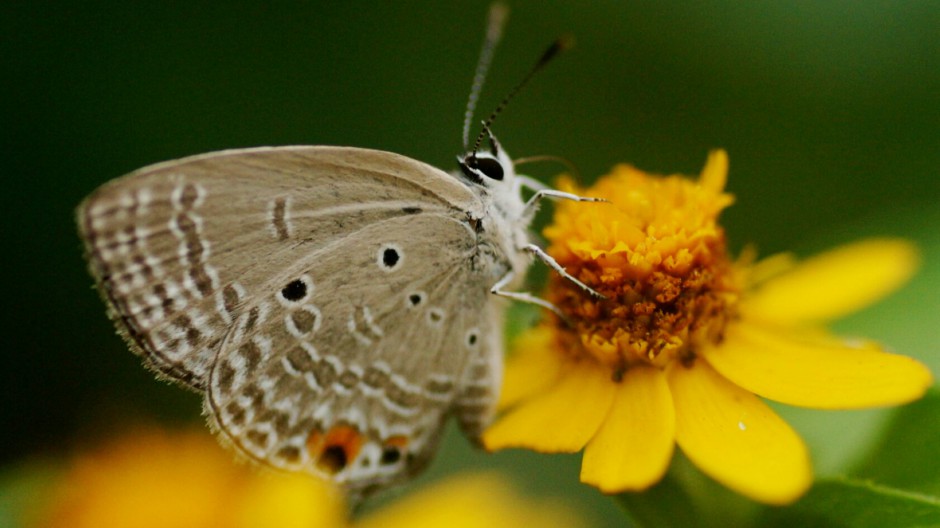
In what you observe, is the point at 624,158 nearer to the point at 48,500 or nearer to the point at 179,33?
the point at 179,33

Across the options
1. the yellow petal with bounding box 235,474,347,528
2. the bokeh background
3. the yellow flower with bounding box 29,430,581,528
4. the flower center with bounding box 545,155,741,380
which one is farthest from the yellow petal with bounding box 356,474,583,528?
the flower center with bounding box 545,155,741,380

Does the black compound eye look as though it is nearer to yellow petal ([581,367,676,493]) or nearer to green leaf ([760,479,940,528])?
yellow petal ([581,367,676,493])

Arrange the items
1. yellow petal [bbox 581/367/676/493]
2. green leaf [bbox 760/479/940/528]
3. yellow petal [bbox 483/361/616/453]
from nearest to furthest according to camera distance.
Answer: green leaf [bbox 760/479/940/528] < yellow petal [bbox 581/367/676/493] < yellow petal [bbox 483/361/616/453]

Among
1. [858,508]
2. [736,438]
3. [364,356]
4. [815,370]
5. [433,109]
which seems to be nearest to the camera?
[858,508]

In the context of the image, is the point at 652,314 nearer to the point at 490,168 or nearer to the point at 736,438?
the point at 736,438

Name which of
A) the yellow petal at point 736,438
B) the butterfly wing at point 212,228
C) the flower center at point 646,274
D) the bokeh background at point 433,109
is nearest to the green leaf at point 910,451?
the yellow petal at point 736,438

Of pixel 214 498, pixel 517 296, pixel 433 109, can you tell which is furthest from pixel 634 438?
pixel 433 109

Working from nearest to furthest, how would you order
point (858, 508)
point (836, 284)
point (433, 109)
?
point (858, 508) < point (836, 284) < point (433, 109)
